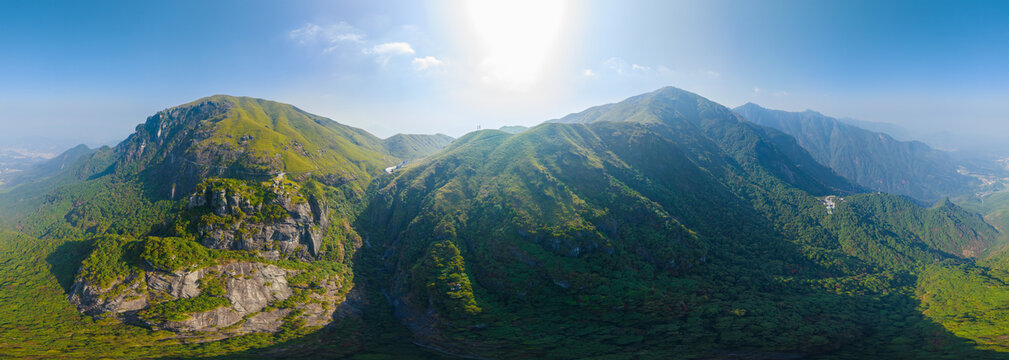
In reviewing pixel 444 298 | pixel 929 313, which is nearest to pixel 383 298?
pixel 444 298

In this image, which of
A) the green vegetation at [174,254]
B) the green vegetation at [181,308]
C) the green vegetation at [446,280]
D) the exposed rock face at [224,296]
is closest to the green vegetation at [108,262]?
the exposed rock face at [224,296]

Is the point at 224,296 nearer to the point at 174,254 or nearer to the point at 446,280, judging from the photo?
the point at 174,254

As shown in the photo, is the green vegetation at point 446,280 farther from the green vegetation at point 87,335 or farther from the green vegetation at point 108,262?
the green vegetation at point 108,262

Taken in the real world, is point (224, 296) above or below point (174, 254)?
below

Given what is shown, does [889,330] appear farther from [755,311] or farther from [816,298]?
[755,311]

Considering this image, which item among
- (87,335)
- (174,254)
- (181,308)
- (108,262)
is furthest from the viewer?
Result: (174,254)

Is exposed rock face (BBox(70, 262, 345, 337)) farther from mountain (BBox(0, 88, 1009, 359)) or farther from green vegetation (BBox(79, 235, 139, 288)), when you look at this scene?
green vegetation (BBox(79, 235, 139, 288))

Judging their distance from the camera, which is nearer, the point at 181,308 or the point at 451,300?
the point at 181,308

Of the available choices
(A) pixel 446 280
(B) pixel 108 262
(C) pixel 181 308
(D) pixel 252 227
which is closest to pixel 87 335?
(C) pixel 181 308

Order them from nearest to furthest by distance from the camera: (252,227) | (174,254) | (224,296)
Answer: (174,254), (224,296), (252,227)
